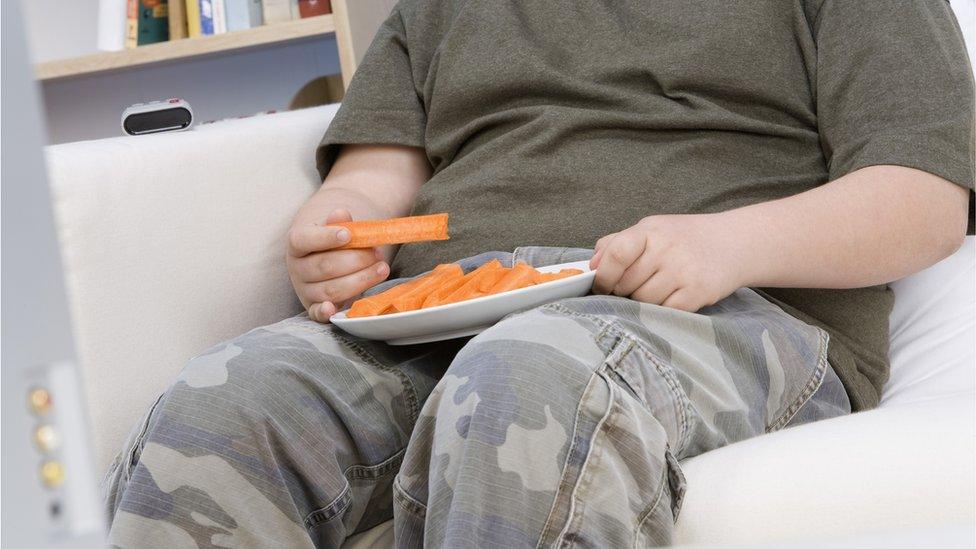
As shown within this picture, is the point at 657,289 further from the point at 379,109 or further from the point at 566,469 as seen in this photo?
the point at 379,109

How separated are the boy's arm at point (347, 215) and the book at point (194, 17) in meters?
1.03

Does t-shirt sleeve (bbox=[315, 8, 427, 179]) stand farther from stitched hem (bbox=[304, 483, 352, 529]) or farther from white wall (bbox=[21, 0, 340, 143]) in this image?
white wall (bbox=[21, 0, 340, 143])

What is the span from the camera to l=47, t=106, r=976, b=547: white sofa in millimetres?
611

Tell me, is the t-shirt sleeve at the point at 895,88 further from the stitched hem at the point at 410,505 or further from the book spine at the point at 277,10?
the book spine at the point at 277,10

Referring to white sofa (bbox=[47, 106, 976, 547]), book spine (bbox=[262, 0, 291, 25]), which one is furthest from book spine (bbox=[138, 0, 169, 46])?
white sofa (bbox=[47, 106, 976, 547])

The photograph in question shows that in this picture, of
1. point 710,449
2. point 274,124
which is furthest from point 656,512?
point 274,124

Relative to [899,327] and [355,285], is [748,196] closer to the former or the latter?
[899,327]

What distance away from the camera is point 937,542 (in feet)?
0.62

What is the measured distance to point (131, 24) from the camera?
2008mm

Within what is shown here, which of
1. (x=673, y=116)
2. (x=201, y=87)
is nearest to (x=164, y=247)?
(x=673, y=116)

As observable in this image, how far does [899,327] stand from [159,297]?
0.73 meters

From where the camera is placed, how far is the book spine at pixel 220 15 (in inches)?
77.2

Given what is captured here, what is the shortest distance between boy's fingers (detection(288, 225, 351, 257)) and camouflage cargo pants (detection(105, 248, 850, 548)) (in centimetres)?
9

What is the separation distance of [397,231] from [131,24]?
140 cm
